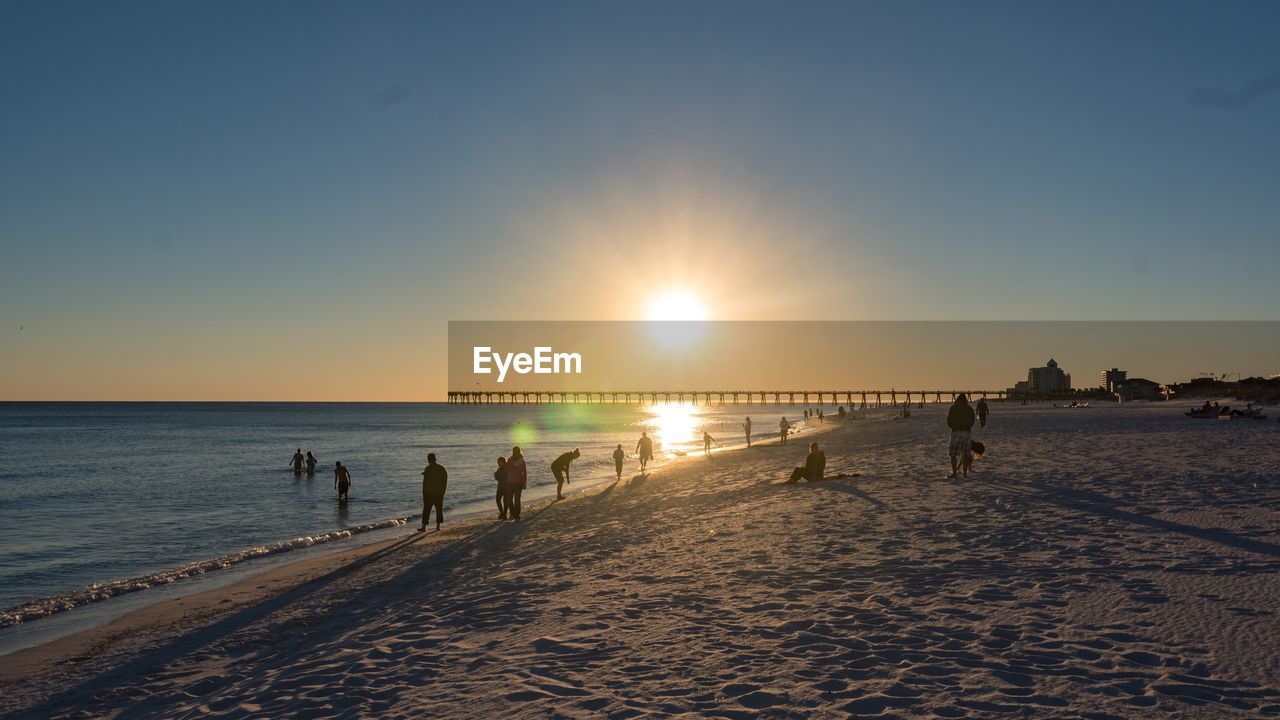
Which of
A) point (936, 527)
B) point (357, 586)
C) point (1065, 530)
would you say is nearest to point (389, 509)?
point (357, 586)

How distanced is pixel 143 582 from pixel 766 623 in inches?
505

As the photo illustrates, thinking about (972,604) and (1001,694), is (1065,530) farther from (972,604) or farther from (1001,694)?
(1001,694)

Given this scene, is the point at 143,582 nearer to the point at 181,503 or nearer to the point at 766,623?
the point at 766,623

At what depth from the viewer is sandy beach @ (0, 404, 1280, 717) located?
5.39 m

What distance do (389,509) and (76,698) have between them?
1755 cm

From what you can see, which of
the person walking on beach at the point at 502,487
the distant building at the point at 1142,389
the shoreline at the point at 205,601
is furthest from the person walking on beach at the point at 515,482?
the distant building at the point at 1142,389

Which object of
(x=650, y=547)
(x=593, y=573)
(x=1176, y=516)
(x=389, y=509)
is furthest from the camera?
(x=389, y=509)

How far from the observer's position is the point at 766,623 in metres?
7.17

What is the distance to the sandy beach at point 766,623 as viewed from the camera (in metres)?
5.39

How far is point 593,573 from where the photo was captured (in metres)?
10.3

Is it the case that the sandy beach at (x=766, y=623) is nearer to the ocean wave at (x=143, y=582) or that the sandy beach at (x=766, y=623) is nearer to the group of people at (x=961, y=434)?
the ocean wave at (x=143, y=582)

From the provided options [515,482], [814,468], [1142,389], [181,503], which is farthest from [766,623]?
[1142,389]

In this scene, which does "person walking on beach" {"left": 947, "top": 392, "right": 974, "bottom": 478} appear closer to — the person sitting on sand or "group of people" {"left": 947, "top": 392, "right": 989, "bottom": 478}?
"group of people" {"left": 947, "top": 392, "right": 989, "bottom": 478}

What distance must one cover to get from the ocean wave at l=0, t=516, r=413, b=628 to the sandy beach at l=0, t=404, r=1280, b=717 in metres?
2.32
